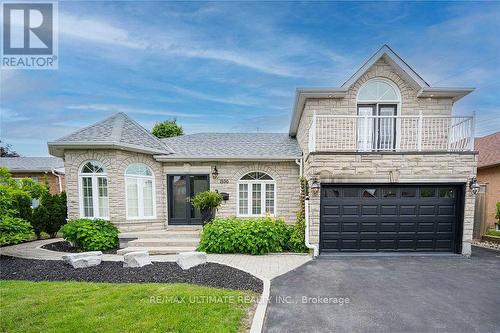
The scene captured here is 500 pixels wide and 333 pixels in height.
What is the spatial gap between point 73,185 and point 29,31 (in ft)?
16.5

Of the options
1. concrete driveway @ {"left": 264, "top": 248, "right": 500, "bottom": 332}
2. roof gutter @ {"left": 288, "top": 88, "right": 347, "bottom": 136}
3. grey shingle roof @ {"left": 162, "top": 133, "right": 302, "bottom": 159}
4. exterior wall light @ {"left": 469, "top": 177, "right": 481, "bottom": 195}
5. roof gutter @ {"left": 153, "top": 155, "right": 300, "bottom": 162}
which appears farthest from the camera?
grey shingle roof @ {"left": 162, "top": 133, "right": 302, "bottom": 159}

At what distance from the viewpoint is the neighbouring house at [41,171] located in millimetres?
16141

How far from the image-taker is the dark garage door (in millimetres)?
7176

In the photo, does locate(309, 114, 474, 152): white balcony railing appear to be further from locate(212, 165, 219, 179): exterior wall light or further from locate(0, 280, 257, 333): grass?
locate(0, 280, 257, 333): grass

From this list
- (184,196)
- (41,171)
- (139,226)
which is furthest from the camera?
(41,171)

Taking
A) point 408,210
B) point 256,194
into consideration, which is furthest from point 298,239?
point 408,210

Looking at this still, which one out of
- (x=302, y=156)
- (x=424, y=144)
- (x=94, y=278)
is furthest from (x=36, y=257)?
(x=424, y=144)

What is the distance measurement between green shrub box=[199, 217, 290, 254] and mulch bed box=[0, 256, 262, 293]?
1226 millimetres

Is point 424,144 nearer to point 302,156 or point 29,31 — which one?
point 302,156

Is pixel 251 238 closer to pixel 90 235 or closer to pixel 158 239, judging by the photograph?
pixel 158 239

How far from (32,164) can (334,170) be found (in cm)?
2287

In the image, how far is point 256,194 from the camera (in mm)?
9594

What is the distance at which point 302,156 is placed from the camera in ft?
30.5

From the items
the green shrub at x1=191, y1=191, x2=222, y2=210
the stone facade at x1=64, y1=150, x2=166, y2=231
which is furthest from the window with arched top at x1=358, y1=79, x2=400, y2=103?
the stone facade at x1=64, y1=150, x2=166, y2=231
